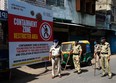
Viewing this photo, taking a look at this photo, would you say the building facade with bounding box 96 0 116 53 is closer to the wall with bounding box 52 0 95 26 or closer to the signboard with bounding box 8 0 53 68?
the wall with bounding box 52 0 95 26

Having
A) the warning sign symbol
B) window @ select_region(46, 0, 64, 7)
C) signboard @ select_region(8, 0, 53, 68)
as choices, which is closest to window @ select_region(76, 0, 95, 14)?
window @ select_region(46, 0, 64, 7)

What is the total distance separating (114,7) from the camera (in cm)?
4075

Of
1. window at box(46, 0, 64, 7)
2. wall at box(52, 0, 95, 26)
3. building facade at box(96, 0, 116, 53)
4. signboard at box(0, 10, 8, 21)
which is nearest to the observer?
signboard at box(0, 10, 8, 21)

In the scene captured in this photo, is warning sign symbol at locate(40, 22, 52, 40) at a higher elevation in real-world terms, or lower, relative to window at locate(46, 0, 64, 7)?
lower

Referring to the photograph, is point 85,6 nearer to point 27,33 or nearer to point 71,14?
point 71,14

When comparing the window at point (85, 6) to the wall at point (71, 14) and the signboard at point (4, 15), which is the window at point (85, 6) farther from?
the signboard at point (4, 15)

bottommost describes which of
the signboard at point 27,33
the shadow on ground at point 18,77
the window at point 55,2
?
the shadow on ground at point 18,77

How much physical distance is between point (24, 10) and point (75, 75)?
4.23m

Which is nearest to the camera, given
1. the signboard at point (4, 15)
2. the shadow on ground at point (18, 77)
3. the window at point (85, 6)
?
the signboard at point (4, 15)

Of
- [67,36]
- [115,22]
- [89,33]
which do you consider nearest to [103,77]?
[67,36]

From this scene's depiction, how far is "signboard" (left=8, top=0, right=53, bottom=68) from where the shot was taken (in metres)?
13.5

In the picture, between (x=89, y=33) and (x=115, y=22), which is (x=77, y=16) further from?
(x=115, y=22)

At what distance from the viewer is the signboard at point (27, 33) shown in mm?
13508

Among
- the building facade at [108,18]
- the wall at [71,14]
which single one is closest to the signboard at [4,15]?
the wall at [71,14]
